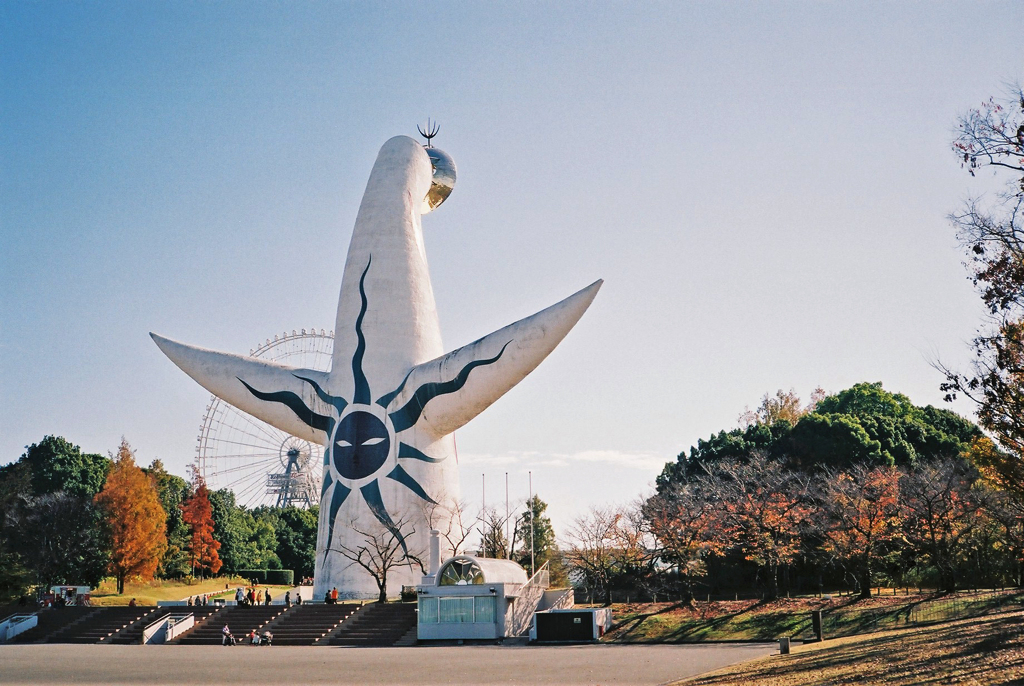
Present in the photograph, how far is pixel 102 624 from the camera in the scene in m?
32.2

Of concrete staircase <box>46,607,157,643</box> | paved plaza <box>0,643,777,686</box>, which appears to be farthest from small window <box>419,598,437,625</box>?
concrete staircase <box>46,607,157,643</box>

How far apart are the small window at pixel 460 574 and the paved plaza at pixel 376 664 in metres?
3.88

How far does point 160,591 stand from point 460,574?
28.3 metres

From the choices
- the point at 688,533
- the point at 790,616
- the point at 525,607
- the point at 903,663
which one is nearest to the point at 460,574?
the point at 525,607

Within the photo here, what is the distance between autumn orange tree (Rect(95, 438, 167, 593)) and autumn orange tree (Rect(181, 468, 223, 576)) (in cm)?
820

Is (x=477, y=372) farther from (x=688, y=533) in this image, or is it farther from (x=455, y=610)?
(x=455, y=610)

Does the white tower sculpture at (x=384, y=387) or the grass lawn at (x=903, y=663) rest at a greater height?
the white tower sculpture at (x=384, y=387)

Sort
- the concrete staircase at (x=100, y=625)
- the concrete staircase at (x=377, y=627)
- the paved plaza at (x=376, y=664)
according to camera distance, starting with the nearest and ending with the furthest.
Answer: the paved plaza at (x=376, y=664), the concrete staircase at (x=377, y=627), the concrete staircase at (x=100, y=625)

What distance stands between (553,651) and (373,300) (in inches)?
787

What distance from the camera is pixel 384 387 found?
38.3 metres

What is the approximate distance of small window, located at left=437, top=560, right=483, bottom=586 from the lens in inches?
1181

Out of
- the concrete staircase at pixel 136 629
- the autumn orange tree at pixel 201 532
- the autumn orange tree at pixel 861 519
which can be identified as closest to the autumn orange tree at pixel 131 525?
the autumn orange tree at pixel 201 532

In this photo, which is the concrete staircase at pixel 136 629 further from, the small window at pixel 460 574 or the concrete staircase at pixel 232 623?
the small window at pixel 460 574

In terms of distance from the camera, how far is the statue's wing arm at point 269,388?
38.9m
